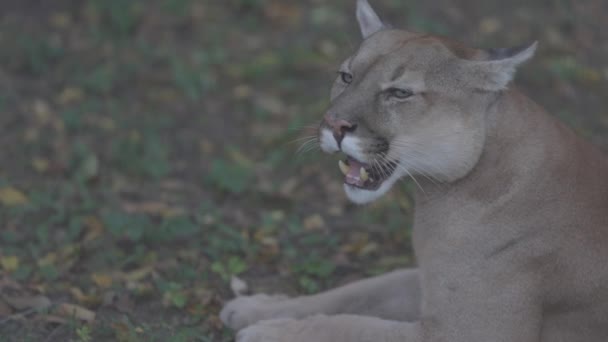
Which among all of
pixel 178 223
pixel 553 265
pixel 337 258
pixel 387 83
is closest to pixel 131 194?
pixel 178 223

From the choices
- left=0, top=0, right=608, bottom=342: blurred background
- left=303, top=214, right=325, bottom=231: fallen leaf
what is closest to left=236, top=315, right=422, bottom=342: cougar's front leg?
left=0, top=0, right=608, bottom=342: blurred background

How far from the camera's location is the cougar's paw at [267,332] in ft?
17.4

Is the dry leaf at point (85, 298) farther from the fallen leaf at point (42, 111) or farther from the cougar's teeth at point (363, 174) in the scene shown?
the fallen leaf at point (42, 111)

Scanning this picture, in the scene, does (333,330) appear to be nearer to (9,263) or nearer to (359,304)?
(359,304)

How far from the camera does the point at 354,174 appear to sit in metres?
5.08

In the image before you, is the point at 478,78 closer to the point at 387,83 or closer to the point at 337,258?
the point at 387,83

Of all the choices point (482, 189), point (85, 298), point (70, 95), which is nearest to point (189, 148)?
point (70, 95)

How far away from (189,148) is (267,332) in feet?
10.9

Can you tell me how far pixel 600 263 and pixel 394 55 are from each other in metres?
1.42

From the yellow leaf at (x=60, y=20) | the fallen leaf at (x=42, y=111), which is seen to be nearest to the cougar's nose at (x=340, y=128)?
the fallen leaf at (x=42, y=111)

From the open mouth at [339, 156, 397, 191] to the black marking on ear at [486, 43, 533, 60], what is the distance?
0.71 m

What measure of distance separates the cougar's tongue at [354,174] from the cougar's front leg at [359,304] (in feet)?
2.71

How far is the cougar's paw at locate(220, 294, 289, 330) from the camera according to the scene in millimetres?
5746

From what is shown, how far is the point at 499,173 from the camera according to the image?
16.2 ft
